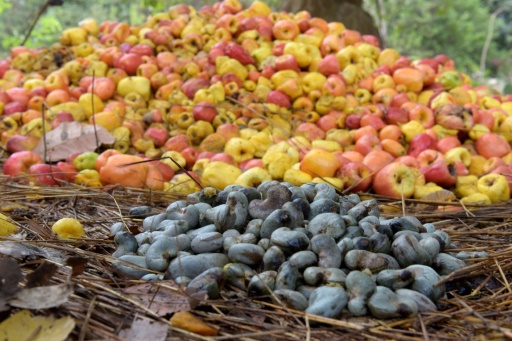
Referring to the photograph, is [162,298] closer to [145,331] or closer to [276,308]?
[145,331]

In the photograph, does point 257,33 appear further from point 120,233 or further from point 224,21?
point 120,233

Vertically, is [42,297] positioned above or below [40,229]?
above

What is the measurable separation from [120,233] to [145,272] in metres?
0.21

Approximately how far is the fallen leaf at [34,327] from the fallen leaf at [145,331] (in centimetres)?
12

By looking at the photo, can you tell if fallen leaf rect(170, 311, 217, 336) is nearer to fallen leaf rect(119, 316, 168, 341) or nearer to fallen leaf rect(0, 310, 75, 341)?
fallen leaf rect(119, 316, 168, 341)

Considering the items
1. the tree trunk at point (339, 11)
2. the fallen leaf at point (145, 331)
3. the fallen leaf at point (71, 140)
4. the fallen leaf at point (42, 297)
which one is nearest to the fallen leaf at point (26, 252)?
the fallen leaf at point (42, 297)

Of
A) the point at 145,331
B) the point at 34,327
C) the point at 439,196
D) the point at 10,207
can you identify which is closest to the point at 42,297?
the point at 34,327

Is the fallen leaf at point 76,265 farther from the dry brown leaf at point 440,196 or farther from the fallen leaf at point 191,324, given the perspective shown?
the dry brown leaf at point 440,196

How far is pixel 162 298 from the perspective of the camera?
1.30 meters

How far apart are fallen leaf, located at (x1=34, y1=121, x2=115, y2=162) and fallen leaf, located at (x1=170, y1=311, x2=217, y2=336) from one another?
1.94 metres

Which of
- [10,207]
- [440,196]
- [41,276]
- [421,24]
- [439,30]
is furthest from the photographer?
[421,24]

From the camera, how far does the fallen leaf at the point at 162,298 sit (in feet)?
4.09

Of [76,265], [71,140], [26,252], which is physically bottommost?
[71,140]

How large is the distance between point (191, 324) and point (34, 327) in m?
0.34
